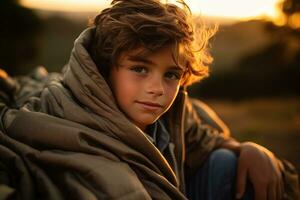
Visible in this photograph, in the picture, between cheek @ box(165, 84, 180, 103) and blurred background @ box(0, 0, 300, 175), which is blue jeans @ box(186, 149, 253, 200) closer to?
cheek @ box(165, 84, 180, 103)

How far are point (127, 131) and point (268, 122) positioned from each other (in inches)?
248

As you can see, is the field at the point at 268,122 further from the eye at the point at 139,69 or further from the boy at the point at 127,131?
the eye at the point at 139,69

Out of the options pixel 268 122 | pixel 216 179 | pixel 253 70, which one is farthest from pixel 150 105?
pixel 253 70

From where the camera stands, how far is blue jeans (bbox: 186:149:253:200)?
8.58ft

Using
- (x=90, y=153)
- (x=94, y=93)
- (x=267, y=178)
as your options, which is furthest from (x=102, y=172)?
(x=267, y=178)

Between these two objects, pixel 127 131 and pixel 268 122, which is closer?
pixel 127 131

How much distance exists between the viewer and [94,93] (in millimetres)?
2129

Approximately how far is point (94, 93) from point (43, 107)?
0.28 m

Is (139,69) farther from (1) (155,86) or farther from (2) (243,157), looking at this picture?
(2) (243,157)

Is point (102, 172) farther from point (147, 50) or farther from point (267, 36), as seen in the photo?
point (267, 36)

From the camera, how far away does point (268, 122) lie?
797cm

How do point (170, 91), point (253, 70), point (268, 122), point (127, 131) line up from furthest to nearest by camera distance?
point (253, 70)
point (268, 122)
point (170, 91)
point (127, 131)

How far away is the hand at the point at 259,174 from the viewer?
2.55 metres

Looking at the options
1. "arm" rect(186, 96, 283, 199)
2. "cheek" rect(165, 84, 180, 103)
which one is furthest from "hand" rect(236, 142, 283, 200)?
"cheek" rect(165, 84, 180, 103)
